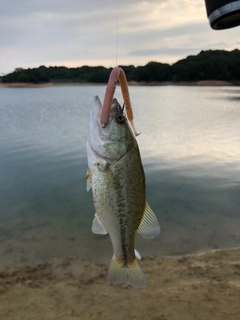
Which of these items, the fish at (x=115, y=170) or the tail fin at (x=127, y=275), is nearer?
the fish at (x=115, y=170)

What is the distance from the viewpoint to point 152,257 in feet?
22.9

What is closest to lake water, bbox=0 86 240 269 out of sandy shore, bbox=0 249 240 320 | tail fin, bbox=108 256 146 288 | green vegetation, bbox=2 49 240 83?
sandy shore, bbox=0 249 240 320

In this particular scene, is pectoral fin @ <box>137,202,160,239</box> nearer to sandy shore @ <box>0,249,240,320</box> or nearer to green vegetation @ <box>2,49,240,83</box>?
sandy shore @ <box>0,249,240,320</box>

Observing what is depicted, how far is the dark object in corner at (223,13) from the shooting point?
2639 mm

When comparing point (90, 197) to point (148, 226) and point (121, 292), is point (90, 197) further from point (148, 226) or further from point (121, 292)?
point (148, 226)

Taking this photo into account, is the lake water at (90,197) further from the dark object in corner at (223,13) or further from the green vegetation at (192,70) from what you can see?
the green vegetation at (192,70)

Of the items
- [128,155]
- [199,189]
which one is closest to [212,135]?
[199,189]

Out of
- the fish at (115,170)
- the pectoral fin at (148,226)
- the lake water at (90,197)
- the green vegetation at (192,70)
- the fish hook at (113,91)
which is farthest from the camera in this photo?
the green vegetation at (192,70)

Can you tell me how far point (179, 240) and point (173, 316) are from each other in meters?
3.28

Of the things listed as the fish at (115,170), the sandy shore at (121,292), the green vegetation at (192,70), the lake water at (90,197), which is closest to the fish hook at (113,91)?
the fish at (115,170)

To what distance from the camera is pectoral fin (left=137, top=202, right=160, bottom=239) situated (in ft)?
8.34

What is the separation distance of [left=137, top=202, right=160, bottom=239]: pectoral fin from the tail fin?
0.28 meters

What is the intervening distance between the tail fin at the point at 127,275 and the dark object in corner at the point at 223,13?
6.35 ft

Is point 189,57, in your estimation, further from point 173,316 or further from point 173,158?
point 173,316
